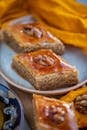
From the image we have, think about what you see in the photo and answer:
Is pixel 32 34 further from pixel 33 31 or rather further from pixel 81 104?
pixel 81 104

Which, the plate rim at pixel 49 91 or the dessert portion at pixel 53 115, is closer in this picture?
the dessert portion at pixel 53 115

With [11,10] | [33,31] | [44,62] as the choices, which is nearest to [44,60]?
[44,62]

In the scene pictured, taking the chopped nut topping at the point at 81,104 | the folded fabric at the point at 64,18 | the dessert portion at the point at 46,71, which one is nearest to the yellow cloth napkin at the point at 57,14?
the folded fabric at the point at 64,18

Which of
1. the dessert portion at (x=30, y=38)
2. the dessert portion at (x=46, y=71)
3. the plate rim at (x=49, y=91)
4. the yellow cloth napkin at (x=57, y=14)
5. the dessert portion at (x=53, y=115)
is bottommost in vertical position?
the dessert portion at (x=53, y=115)

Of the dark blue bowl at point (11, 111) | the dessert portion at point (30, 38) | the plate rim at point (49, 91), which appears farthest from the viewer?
the dessert portion at point (30, 38)

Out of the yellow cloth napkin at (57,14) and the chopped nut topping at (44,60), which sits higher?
the yellow cloth napkin at (57,14)

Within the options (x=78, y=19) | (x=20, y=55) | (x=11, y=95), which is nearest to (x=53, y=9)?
(x=78, y=19)

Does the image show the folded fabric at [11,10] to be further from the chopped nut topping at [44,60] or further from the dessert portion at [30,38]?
the chopped nut topping at [44,60]
